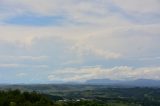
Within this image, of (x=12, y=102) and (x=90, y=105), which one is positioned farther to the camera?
(x=90, y=105)

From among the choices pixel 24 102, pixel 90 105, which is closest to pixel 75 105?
pixel 90 105

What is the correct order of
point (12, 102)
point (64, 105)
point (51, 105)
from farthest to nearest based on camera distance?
1. point (64, 105)
2. point (51, 105)
3. point (12, 102)

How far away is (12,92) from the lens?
11862 cm

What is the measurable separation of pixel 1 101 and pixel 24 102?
6.78 m

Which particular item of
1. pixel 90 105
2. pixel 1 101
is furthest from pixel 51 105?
pixel 90 105

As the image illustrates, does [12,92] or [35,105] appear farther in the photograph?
[12,92]

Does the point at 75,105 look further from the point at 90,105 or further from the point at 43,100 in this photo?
the point at 43,100

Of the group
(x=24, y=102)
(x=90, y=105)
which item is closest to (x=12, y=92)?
(x=24, y=102)

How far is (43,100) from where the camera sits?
112 m

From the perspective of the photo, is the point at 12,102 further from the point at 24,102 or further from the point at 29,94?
the point at 29,94

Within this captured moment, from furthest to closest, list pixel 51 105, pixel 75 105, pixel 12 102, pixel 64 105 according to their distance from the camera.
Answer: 1. pixel 75 105
2. pixel 64 105
3. pixel 51 105
4. pixel 12 102

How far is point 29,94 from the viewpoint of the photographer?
381 feet

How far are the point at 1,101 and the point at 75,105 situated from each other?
96.7 ft

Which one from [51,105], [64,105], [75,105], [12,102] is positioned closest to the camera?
[12,102]
